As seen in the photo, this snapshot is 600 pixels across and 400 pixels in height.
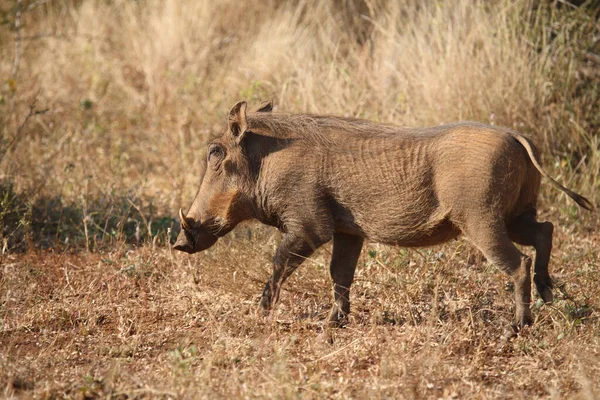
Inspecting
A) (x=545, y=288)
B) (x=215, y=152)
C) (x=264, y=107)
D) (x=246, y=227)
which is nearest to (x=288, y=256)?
(x=215, y=152)

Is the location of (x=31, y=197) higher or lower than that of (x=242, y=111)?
lower

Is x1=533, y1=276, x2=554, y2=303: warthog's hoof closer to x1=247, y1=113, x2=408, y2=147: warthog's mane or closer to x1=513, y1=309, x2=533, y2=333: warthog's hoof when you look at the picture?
x1=513, y1=309, x2=533, y2=333: warthog's hoof

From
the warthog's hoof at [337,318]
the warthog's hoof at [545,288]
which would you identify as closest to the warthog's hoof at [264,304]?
the warthog's hoof at [337,318]

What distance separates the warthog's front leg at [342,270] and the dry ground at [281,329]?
0.37ft

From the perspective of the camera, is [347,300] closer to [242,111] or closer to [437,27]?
[242,111]

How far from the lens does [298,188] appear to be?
176 inches

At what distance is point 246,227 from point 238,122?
3.71ft

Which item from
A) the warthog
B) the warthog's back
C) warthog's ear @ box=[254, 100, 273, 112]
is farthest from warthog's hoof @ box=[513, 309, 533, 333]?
warthog's ear @ box=[254, 100, 273, 112]

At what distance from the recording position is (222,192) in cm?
470

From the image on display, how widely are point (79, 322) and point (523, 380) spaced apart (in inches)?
94.7

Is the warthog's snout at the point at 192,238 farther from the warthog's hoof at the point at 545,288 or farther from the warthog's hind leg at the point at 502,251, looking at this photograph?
the warthog's hoof at the point at 545,288

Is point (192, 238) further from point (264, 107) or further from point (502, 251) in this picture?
point (502, 251)

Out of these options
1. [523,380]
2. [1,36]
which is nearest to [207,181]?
[523,380]

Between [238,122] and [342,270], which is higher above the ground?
[238,122]
